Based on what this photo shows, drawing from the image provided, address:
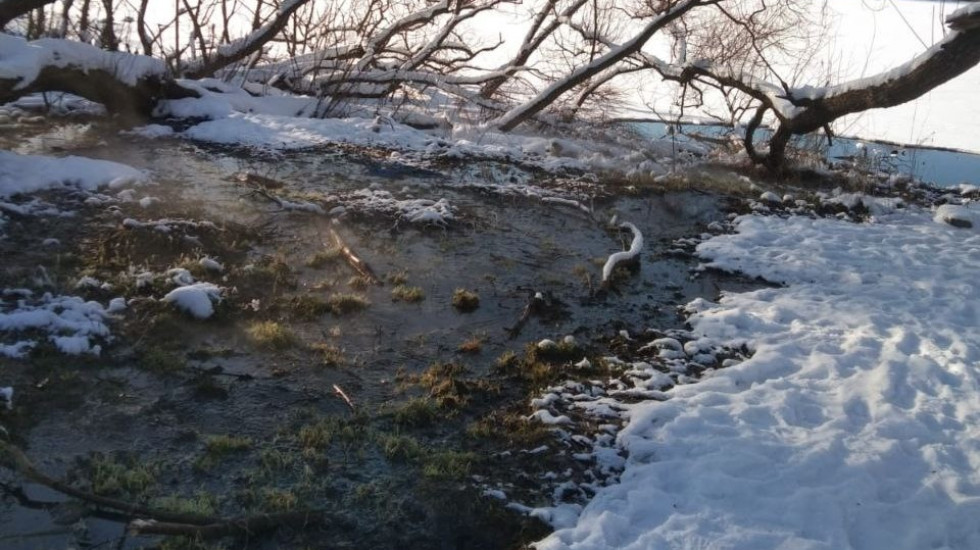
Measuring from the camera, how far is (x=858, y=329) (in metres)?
4.97

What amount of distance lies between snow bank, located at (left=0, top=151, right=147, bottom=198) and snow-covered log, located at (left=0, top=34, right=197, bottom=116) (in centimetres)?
98

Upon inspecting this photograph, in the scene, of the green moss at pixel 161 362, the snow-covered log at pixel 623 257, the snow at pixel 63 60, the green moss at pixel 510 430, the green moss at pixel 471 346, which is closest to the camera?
the green moss at pixel 510 430

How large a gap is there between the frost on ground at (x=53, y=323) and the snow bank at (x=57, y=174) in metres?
2.06

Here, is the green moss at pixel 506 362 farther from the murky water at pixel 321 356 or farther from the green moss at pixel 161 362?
the green moss at pixel 161 362

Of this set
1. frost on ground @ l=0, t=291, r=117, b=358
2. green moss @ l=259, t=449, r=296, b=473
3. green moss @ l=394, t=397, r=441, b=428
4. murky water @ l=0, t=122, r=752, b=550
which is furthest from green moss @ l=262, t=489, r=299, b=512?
frost on ground @ l=0, t=291, r=117, b=358

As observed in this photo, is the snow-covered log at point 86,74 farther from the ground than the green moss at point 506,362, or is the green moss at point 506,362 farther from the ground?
the snow-covered log at point 86,74

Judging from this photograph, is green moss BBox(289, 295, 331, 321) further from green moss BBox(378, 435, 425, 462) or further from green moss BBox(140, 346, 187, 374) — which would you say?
green moss BBox(378, 435, 425, 462)

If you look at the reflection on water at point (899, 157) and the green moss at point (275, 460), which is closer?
the green moss at point (275, 460)

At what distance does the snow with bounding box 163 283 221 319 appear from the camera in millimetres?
4445

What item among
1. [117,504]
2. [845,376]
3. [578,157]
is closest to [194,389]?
[117,504]

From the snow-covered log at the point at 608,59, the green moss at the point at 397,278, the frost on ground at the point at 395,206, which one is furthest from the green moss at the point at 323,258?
the snow-covered log at the point at 608,59

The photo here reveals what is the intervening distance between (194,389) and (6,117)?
6397mm

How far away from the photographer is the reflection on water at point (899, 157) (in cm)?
1084

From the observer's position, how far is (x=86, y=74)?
8086mm
